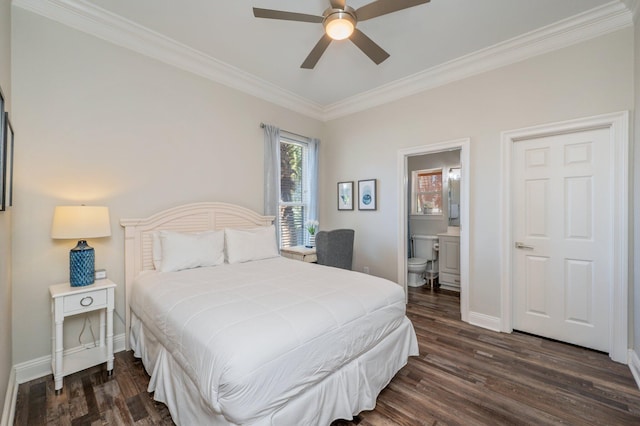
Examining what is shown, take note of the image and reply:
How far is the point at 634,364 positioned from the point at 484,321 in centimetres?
110

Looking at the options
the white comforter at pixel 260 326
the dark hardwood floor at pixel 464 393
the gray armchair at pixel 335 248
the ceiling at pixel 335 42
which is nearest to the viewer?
the white comforter at pixel 260 326

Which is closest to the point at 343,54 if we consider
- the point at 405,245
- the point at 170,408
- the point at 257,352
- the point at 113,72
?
the point at 113,72

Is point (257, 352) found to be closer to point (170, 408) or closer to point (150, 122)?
point (170, 408)

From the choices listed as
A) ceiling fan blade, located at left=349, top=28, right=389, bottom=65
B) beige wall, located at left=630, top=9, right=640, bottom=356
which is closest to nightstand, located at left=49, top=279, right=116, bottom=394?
ceiling fan blade, located at left=349, top=28, right=389, bottom=65

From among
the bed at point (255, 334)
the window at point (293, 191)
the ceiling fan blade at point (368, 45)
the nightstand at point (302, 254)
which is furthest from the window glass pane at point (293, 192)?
the ceiling fan blade at point (368, 45)

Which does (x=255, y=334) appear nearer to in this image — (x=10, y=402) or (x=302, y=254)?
(x=10, y=402)

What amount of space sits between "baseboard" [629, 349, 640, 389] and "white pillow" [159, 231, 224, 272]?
3.61m

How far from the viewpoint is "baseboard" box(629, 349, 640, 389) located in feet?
6.72

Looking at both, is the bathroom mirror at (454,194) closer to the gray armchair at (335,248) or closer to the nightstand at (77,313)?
the gray armchair at (335,248)

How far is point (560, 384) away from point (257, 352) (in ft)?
7.69

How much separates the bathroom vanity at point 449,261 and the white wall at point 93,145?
3.44 meters

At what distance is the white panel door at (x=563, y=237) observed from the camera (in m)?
2.47

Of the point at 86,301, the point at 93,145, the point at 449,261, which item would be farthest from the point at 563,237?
the point at 93,145

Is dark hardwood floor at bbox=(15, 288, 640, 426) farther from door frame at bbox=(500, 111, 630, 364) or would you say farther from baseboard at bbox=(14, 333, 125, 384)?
door frame at bbox=(500, 111, 630, 364)
